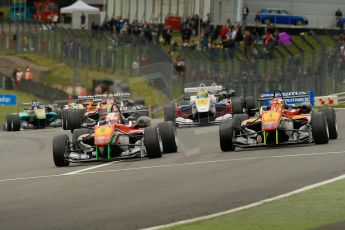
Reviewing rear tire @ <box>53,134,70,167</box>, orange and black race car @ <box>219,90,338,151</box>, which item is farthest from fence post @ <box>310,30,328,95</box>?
rear tire @ <box>53,134,70,167</box>

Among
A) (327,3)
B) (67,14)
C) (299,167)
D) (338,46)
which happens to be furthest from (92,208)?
(67,14)

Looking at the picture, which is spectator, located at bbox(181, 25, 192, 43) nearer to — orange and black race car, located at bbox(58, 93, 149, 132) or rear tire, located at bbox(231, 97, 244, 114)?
orange and black race car, located at bbox(58, 93, 149, 132)

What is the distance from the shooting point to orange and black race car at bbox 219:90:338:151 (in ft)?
69.9

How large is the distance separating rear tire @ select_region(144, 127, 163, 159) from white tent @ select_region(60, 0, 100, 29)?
41123 mm

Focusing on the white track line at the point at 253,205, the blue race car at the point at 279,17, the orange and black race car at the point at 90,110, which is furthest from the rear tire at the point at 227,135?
the blue race car at the point at 279,17

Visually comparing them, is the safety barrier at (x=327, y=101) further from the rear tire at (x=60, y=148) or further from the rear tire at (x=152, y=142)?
the rear tire at (x=60, y=148)

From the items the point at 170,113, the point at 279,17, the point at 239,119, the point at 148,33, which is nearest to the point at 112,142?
the point at 239,119

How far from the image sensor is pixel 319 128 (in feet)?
69.5

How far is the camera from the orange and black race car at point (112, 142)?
20969mm

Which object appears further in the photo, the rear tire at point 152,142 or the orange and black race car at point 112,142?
the orange and black race car at point 112,142

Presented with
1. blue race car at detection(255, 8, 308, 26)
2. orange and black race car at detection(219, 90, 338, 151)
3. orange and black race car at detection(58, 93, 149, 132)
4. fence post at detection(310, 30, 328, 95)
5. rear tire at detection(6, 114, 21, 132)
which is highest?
blue race car at detection(255, 8, 308, 26)

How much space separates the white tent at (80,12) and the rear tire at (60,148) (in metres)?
40.9

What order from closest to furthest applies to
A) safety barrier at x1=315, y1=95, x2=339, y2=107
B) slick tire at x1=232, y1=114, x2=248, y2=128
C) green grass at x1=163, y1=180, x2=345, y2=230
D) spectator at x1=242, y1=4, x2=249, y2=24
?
green grass at x1=163, y1=180, x2=345, y2=230 → slick tire at x1=232, y1=114, x2=248, y2=128 → safety barrier at x1=315, y1=95, x2=339, y2=107 → spectator at x1=242, y1=4, x2=249, y2=24

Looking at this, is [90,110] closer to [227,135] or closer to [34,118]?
[34,118]
